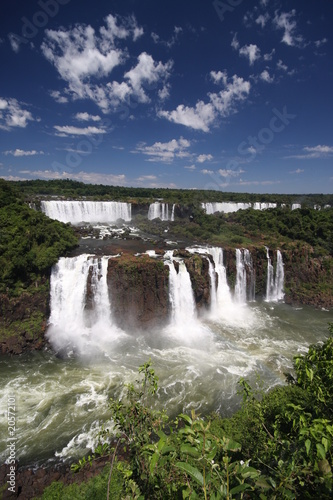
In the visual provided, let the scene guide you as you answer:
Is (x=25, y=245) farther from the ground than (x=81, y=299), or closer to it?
farther from the ground

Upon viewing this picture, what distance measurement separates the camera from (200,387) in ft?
41.2

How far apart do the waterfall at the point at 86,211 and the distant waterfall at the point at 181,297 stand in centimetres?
2246

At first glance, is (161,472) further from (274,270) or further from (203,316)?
(274,270)

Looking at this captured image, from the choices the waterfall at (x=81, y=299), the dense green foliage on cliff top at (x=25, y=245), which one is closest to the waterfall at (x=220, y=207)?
the dense green foliage on cliff top at (x=25, y=245)

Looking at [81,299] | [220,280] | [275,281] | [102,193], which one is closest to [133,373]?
[81,299]

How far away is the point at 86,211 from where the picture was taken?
37.2 meters

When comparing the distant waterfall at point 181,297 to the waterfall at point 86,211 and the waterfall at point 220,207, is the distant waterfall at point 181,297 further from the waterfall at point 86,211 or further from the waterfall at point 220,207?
the waterfall at point 220,207

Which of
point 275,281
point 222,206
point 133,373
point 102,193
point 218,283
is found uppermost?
point 102,193

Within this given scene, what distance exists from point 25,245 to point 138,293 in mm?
8692

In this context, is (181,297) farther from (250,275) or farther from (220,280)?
(250,275)

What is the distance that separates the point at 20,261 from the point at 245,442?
629 inches

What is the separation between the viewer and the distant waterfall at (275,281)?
24.3 m

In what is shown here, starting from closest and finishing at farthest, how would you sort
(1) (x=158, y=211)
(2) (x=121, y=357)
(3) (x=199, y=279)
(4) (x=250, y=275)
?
1. (2) (x=121, y=357)
2. (3) (x=199, y=279)
3. (4) (x=250, y=275)
4. (1) (x=158, y=211)

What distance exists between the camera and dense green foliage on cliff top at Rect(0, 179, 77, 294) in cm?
1650
